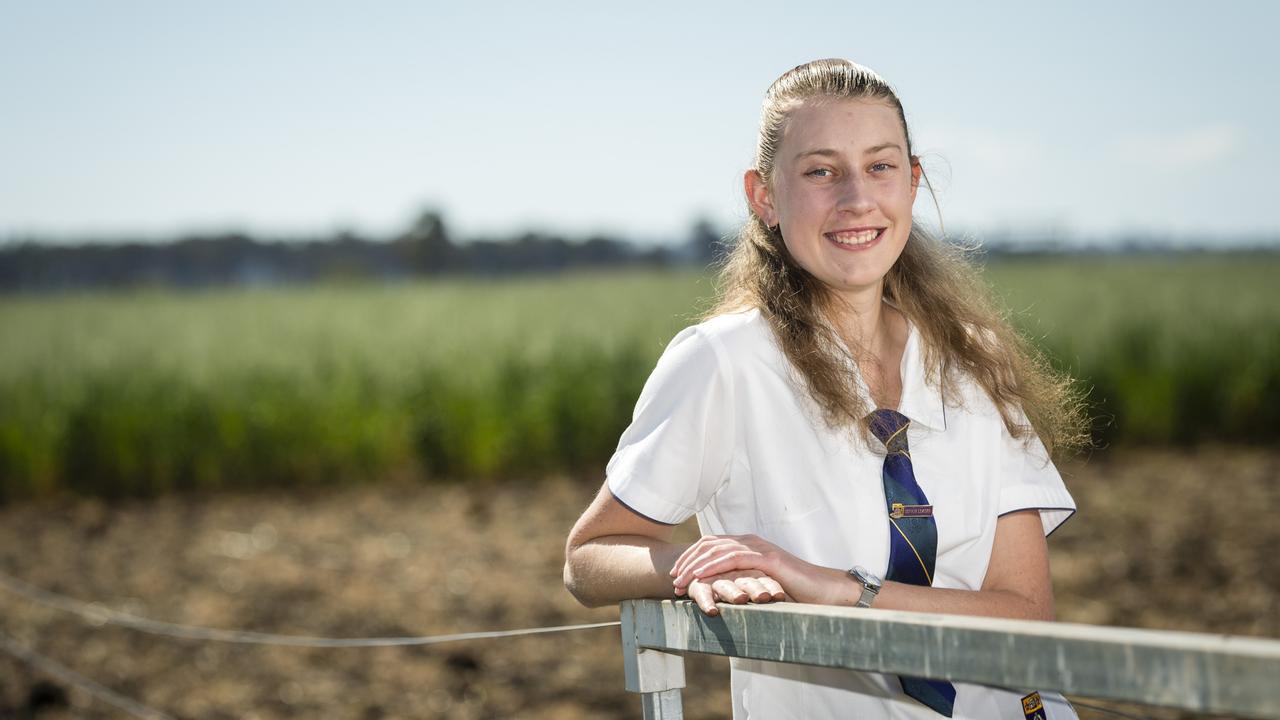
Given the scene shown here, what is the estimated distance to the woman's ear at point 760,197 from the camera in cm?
176

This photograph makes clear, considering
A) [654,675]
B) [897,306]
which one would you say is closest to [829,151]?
[897,306]

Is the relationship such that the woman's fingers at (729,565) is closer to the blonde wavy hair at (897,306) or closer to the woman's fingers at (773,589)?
the woman's fingers at (773,589)

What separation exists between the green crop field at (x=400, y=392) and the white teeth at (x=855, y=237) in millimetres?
6162

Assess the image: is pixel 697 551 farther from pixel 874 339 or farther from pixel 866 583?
pixel 874 339

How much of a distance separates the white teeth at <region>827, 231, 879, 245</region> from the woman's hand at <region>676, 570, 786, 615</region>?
0.55 metres

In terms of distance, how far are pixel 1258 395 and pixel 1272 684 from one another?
10.4 m

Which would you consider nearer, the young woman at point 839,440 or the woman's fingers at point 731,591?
the woman's fingers at point 731,591

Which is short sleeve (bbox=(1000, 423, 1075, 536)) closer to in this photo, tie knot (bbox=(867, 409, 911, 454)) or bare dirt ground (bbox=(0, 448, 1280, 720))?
tie knot (bbox=(867, 409, 911, 454))

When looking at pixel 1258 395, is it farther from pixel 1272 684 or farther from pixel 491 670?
pixel 1272 684

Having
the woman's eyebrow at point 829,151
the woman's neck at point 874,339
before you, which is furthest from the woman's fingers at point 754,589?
the woman's eyebrow at point 829,151

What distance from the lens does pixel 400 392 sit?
9516 millimetres

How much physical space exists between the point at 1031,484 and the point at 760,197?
586mm

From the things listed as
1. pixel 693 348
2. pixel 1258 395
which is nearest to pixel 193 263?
pixel 1258 395

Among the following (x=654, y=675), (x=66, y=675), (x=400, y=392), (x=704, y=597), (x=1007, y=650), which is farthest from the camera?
(x=400, y=392)
